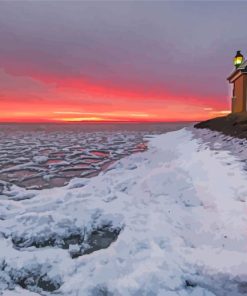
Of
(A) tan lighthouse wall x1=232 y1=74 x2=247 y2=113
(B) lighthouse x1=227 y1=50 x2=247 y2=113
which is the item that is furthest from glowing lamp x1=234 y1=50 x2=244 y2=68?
(A) tan lighthouse wall x1=232 y1=74 x2=247 y2=113

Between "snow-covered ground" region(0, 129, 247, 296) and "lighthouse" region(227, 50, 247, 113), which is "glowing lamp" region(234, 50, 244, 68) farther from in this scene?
"snow-covered ground" region(0, 129, 247, 296)

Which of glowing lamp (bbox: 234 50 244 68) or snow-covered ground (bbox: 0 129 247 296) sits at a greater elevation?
glowing lamp (bbox: 234 50 244 68)

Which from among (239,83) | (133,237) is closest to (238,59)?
(239,83)

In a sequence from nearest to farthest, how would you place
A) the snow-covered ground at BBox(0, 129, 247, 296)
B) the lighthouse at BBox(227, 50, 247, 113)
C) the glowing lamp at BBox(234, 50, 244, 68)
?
the snow-covered ground at BBox(0, 129, 247, 296)
the lighthouse at BBox(227, 50, 247, 113)
the glowing lamp at BBox(234, 50, 244, 68)

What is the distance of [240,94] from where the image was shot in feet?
62.6

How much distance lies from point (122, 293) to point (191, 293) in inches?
35.7

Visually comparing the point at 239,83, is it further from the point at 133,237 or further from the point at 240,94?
the point at 133,237

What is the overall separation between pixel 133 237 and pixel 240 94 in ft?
59.1

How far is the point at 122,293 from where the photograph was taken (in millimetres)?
3189

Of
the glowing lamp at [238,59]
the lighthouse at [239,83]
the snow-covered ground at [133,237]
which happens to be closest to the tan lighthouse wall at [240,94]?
the lighthouse at [239,83]

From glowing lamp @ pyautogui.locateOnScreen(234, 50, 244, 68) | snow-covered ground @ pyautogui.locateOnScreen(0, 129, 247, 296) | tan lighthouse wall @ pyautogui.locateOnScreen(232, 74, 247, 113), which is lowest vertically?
snow-covered ground @ pyautogui.locateOnScreen(0, 129, 247, 296)

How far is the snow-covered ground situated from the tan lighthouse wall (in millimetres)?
12597

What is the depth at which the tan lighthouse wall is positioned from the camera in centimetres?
1823

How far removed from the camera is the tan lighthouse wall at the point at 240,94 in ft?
59.8
